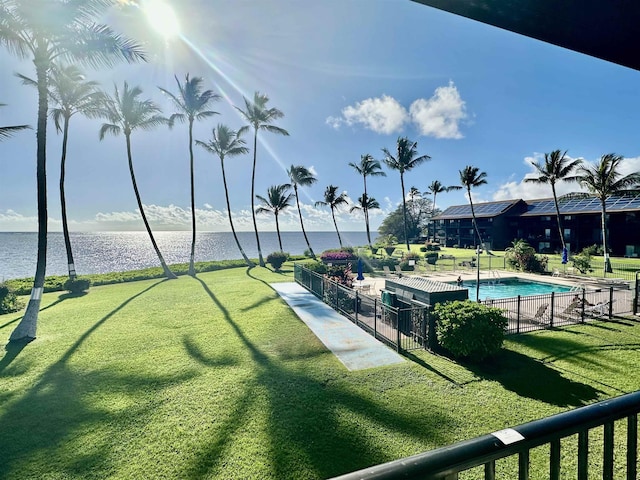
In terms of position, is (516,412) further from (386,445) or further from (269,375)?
→ (269,375)

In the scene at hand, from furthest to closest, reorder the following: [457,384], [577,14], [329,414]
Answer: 1. [457,384]
2. [329,414]
3. [577,14]

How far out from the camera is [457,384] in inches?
275

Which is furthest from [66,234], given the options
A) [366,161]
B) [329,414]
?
[366,161]

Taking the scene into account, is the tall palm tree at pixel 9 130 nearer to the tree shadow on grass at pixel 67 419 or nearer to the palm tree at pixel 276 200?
the tree shadow on grass at pixel 67 419

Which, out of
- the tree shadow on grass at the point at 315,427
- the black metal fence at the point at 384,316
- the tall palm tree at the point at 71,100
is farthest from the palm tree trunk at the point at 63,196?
the tree shadow on grass at the point at 315,427

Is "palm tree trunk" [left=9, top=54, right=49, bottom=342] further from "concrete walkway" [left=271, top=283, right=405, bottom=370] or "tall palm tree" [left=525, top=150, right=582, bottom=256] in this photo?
"tall palm tree" [left=525, top=150, right=582, bottom=256]

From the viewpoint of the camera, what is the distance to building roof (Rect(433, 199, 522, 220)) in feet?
155

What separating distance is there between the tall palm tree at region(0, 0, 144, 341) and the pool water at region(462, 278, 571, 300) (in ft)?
67.7

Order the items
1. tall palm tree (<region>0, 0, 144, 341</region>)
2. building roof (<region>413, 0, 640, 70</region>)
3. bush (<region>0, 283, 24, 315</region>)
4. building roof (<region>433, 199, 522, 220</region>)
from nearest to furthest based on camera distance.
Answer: building roof (<region>413, 0, 640, 70</region>)
tall palm tree (<region>0, 0, 144, 341</region>)
bush (<region>0, 283, 24, 315</region>)
building roof (<region>433, 199, 522, 220</region>)

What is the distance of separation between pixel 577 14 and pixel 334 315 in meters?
11.6

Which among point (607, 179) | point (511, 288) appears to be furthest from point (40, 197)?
point (607, 179)

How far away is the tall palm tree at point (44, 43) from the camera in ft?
31.0

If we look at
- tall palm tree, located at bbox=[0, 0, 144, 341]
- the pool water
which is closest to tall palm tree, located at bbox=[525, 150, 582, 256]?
the pool water

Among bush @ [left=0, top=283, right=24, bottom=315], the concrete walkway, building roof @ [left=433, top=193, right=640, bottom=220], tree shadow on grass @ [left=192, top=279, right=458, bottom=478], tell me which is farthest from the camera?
building roof @ [left=433, top=193, right=640, bottom=220]
